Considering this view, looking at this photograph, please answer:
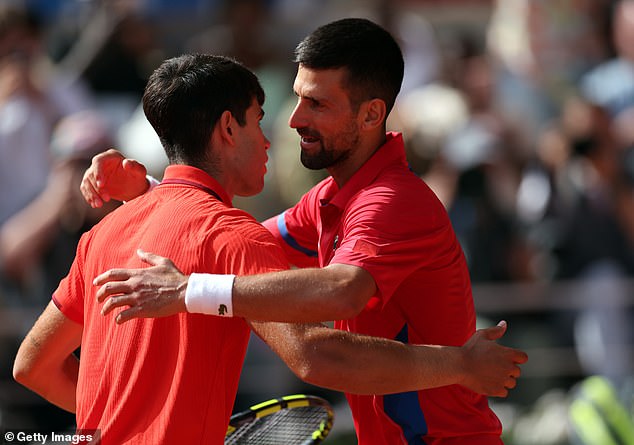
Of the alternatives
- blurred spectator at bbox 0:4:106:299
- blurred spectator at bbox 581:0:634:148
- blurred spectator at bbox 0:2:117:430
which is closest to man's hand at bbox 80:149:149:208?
blurred spectator at bbox 0:2:117:430

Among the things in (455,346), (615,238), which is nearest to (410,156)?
(615,238)

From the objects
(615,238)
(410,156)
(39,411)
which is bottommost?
(39,411)

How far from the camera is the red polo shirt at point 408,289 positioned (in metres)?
3.95

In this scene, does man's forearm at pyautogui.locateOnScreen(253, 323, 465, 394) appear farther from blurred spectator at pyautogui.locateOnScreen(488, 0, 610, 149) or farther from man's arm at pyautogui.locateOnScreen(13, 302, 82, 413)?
blurred spectator at pyautogui.locateOnScreen(488, 0, 610, 149)

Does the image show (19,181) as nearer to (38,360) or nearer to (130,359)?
(38,360)

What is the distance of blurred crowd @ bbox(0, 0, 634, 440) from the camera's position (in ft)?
27.8

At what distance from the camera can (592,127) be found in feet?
28.6

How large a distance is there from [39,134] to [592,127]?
13.8ft

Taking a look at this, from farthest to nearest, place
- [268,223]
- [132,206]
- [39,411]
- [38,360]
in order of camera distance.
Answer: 1. [39,411]
2. [268,223]
3. [38,360]
4. [132,206]

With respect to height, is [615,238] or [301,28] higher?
[301,28]

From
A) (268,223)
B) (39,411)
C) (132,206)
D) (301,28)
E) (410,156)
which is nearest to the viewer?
(132,206)

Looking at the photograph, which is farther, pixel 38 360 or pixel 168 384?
pixel 38 360

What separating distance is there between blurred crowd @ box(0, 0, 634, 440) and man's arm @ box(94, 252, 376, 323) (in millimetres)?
4488

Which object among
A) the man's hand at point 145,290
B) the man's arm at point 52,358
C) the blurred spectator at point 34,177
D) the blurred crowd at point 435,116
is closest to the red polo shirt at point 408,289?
the man's hand at point 145,290
